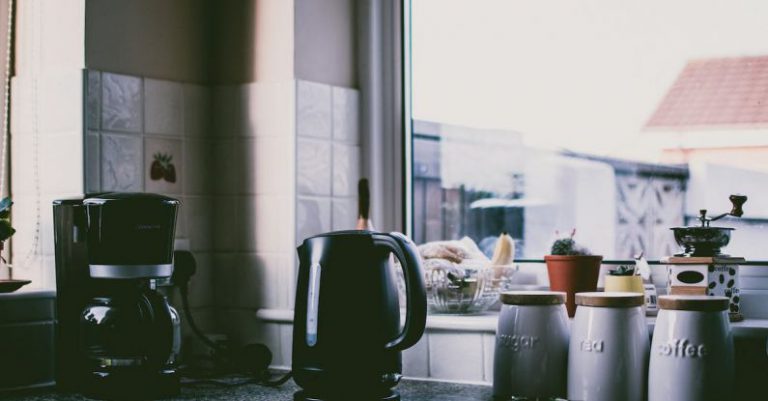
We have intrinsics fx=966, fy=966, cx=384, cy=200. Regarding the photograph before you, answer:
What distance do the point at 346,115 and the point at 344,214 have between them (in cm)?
23

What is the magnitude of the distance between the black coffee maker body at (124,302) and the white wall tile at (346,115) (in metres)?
0.54

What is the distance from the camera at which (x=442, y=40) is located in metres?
2.20

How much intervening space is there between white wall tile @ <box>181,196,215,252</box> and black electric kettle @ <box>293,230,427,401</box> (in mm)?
660

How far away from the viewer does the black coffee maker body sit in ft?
5.41

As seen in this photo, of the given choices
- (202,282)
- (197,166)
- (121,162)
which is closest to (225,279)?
(202,282)

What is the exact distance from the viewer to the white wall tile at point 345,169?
7.06 ft

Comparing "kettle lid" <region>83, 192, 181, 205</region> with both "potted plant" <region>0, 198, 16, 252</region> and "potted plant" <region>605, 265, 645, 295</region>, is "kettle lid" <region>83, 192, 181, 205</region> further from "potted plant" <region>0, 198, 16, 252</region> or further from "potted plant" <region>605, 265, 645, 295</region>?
"potted plant" <region>605, 265, 645, 295</region>

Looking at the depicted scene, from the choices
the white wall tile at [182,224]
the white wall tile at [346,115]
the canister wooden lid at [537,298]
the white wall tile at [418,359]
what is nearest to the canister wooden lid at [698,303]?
the canister wooden lid at [537,298]

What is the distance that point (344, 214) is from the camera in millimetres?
2172

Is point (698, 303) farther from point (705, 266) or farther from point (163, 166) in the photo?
point (163, 166)

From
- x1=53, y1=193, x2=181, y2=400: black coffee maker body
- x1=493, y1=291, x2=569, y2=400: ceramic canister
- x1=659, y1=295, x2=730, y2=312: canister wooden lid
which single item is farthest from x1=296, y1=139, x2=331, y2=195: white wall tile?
x1=659, y1=295, x2=730, y2=312: canister wooden lid

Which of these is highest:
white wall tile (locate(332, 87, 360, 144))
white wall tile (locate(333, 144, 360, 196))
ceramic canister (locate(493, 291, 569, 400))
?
white wall tile (locate(332, 87, 360, 144))

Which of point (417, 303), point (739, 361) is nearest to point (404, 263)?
point (417, 303)

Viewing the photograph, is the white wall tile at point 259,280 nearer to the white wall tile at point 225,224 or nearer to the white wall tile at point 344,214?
the white wall tile at point 225,224
